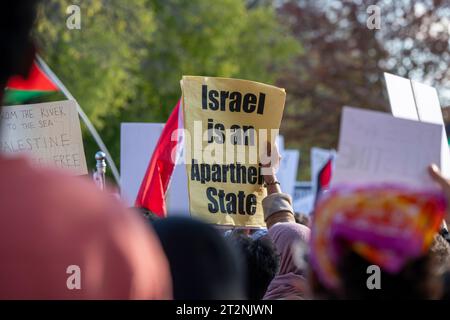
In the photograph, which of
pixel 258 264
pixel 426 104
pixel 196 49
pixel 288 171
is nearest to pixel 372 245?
pixel 258 264

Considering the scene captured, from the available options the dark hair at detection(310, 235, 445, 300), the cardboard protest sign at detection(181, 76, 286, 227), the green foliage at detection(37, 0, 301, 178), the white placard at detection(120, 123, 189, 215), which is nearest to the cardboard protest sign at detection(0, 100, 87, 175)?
the cardboard protest sign at detection(181, 76, 286, 227)

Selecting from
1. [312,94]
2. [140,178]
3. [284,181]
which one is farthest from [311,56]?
[140,178]

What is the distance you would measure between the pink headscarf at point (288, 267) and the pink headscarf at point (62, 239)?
7.74ft

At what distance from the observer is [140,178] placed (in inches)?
285

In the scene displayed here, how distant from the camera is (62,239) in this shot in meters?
1.74

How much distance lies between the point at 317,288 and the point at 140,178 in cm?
515

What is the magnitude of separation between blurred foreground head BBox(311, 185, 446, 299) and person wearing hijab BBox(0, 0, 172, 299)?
0.41 metres

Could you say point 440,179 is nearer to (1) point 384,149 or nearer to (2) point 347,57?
(1) point 384,149

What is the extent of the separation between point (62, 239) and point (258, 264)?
6.72 ft

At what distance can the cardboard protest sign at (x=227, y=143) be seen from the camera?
553cm

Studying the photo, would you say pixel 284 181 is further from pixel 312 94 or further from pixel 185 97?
pixel 312 94

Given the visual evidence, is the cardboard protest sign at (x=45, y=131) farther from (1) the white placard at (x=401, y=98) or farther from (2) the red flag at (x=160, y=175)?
(1) the white placard at (x=401, y=98)

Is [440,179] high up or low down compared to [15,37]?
down

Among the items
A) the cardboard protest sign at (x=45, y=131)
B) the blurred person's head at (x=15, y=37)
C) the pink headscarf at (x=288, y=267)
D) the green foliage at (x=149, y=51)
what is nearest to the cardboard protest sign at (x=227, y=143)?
the cardboard protest sign at (x=45, y=131)
